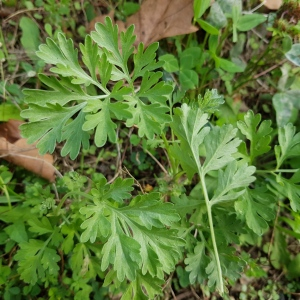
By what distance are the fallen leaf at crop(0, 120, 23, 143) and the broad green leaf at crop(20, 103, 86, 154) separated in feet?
2.02

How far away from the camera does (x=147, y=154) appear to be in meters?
1.97

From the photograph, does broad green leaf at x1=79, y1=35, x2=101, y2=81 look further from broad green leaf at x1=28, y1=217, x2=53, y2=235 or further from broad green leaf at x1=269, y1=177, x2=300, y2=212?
broad green leaf at x1=269, y1=177, x2=300, y2=212

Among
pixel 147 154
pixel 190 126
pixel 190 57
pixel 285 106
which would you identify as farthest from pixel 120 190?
pixel 285 106

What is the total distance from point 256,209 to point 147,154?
26.5 inches

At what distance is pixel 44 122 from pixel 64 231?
48cm

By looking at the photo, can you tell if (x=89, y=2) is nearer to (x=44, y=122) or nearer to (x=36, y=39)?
(x=36, y=39)

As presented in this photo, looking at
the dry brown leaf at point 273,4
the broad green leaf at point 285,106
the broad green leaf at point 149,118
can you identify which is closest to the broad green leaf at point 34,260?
the broad green leaf at point 149,118

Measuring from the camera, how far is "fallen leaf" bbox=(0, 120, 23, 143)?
1.82 metres

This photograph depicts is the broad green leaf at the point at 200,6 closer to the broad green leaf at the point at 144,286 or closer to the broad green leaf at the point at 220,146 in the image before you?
Answer: the broad green leaf at the point at 220,146

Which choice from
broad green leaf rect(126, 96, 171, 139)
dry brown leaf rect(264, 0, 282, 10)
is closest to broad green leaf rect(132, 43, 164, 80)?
broad green leaf rect(126, 96, 171, 139)

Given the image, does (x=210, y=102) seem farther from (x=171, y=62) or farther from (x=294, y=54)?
(x=294, y=54)

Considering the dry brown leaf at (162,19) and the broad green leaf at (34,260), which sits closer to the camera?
the broad green leaf at (34,260)

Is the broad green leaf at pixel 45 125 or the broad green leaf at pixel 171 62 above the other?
the broad green leaf at pixel 45 125

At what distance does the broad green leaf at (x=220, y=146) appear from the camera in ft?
4.80
